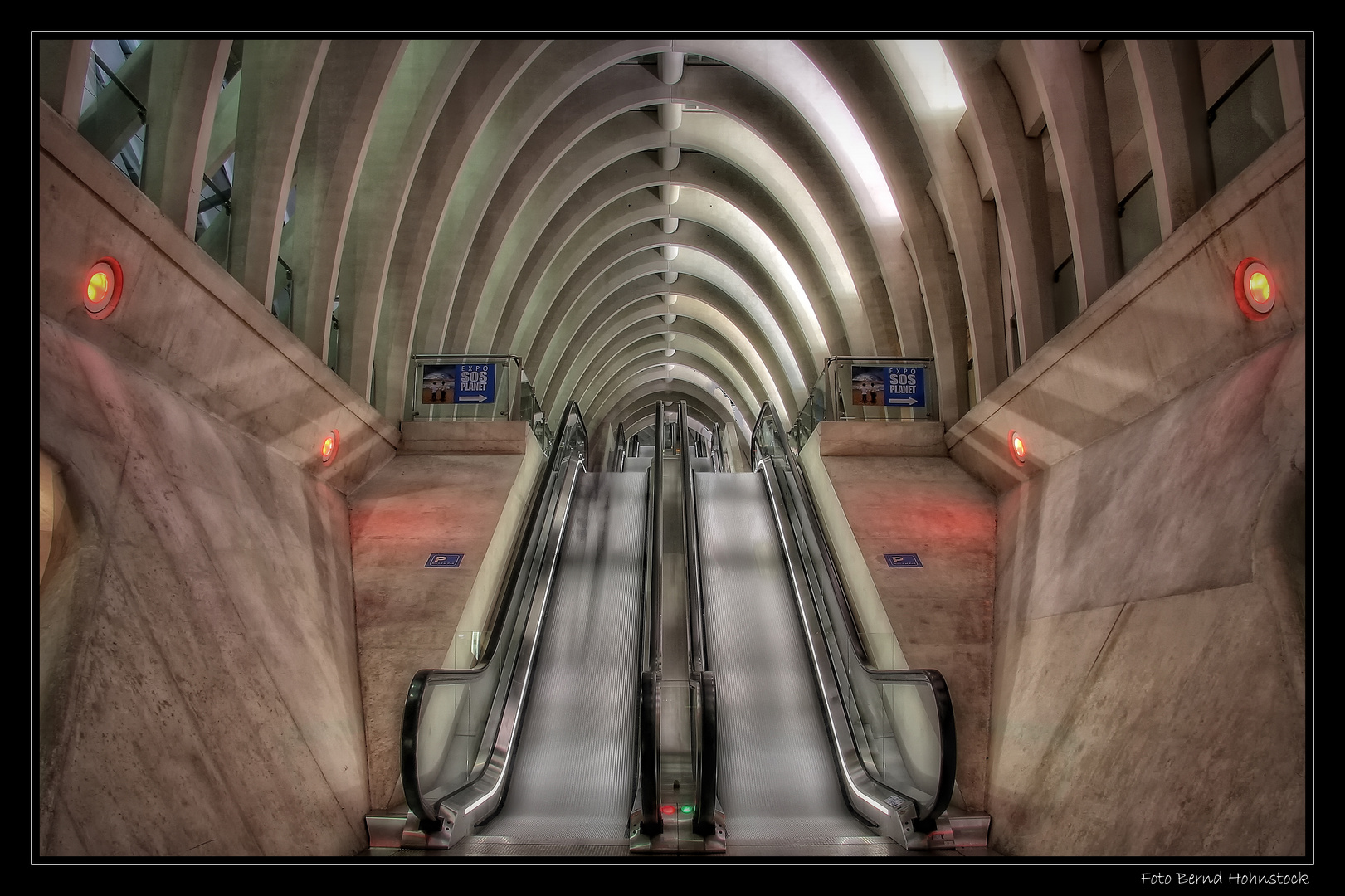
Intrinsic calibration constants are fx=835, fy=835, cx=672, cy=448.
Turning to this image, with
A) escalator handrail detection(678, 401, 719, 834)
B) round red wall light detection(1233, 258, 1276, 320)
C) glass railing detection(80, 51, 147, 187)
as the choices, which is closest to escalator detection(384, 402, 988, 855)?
escalator handrail detection(678, 401, 719, 834)

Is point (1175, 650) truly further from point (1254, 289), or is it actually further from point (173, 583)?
point (173, 583)

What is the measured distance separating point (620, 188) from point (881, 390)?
9139 millimetres

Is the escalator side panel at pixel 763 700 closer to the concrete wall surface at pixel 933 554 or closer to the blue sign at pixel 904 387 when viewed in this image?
the concrete wall surface at pixel 933 554

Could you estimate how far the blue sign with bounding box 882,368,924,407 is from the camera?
1136cm

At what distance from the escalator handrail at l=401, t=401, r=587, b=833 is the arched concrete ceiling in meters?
2.46

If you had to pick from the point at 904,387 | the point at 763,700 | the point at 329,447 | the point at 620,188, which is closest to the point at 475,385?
the point at 329,447

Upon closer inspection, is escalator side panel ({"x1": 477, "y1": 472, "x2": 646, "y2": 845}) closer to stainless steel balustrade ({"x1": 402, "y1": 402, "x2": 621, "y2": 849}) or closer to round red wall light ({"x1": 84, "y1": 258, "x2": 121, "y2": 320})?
stainless steel balustrade ({"x1": 402, "y1": 402, "x2": 621, "y2": 849})

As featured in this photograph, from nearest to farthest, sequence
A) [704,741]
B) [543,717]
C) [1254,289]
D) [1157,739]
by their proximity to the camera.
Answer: [1157,739]
[1254,289]
[704,741]
[543,717]

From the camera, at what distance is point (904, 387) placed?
11398mm

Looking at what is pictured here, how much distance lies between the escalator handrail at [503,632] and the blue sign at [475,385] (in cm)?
124

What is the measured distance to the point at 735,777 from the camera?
6.42 metres

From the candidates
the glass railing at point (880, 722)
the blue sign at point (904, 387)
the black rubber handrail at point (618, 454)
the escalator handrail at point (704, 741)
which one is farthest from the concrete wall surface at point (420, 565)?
the black rubber handrail at point (618, 454)

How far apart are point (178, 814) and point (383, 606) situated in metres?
3.60

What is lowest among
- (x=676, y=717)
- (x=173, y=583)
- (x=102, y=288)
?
(x=676, y=717)
